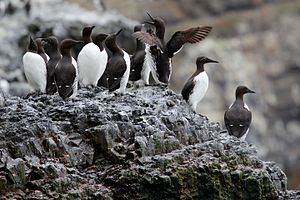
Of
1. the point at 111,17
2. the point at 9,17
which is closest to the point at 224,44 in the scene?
the point at 111,17

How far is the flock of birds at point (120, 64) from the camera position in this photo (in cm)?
1789

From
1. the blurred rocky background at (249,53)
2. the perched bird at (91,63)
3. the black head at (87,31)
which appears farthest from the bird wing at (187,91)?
the blurred rocky background at (249,53)

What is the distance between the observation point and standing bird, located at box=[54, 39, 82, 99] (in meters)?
16.8

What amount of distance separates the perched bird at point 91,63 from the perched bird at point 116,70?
18 cm

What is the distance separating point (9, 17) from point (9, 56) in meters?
3.86

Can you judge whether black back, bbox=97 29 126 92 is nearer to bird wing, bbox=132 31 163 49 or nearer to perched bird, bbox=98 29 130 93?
perched bird, bbox=98 29 130 93

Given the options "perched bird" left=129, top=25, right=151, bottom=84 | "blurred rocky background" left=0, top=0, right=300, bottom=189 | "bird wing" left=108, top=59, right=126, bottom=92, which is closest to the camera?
"bird wing" left=108, top=59, right=126, bottom=92

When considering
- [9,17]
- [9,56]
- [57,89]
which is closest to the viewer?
[57,89]

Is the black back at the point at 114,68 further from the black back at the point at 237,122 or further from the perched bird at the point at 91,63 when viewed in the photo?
the black back at the point at 237,122

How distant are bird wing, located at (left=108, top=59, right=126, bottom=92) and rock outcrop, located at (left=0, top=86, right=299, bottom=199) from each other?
1349 millimetres

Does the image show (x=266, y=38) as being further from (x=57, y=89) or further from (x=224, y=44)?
(x=57, y=89)

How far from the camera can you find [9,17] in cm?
3747

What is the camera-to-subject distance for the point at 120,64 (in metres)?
18.0

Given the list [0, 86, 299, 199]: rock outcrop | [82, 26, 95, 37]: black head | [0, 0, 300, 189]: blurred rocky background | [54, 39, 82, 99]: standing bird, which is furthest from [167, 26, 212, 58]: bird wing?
[0, 0, 300, 189]: blurred rocky background
